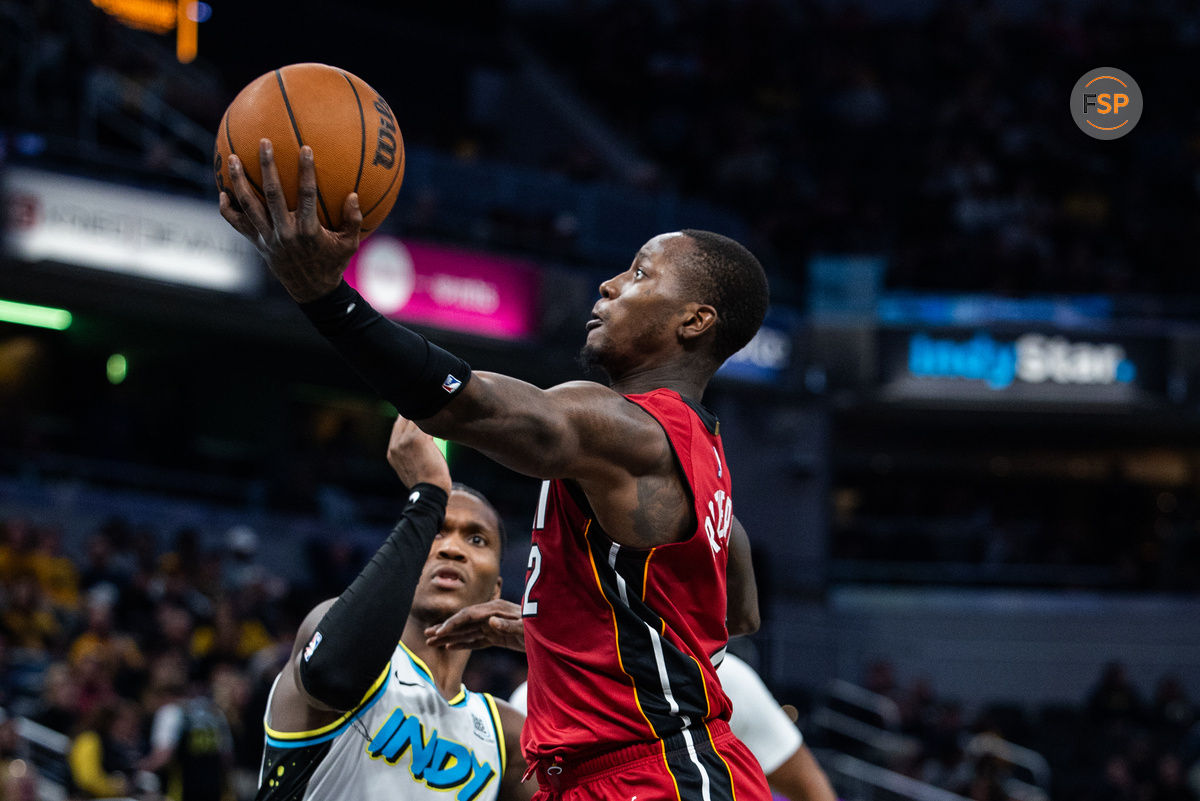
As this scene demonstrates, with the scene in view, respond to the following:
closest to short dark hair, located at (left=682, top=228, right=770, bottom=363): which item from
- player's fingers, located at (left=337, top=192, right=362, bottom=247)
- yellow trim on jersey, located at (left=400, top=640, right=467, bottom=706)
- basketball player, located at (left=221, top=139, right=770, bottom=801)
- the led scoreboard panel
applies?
basketball player, located at (left=221, top=139, right=770, bottom=801)

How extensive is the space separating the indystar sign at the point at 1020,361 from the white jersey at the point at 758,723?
12957 millimetres

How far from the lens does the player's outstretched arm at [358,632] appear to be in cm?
282

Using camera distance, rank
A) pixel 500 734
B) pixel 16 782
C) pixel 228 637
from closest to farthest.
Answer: pixel 500 734
pixel 16 782
pixel 228 637

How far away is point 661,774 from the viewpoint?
2.66 m

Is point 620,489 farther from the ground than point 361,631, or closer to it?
farther from the ground

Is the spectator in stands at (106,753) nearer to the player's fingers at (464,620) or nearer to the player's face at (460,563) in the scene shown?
the player's face at (460,563)

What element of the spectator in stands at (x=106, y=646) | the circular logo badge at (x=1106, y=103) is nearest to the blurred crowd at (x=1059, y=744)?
the spectator in stands at (x=106, y=646)

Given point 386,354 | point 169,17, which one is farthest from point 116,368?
point 386,354

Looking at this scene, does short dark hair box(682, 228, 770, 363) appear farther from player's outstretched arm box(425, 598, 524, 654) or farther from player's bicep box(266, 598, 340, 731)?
player's bicep box(266, 598, 340, 731)

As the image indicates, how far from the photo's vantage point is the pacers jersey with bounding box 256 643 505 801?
10.2 ft

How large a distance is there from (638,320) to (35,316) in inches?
586

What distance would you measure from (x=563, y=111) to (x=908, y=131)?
4.94 metres

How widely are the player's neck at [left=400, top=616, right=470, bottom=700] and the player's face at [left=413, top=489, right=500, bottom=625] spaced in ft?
0.12

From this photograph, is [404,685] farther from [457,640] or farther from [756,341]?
[756,341]
